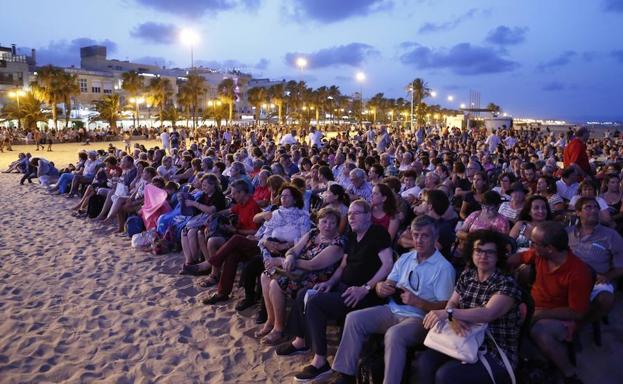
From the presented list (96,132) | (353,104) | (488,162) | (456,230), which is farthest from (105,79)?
(456,230)

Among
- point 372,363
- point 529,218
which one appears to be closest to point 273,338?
point 372,363

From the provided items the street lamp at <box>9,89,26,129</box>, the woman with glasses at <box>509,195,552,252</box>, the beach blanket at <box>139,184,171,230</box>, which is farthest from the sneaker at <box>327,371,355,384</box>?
the street lamp at <box>9,89,26,129</box>

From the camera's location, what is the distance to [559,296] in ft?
11.4

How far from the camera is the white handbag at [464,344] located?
9.64 feet

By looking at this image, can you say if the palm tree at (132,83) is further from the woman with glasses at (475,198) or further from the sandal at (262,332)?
the sandal at (262,332)

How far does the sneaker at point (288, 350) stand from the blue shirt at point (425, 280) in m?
1.07

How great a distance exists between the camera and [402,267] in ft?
12.2

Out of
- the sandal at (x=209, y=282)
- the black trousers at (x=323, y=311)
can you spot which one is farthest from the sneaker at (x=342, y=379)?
the sandal at (x=209, y=282)

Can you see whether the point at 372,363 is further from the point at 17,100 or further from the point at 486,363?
the point at 17,100

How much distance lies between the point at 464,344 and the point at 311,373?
1.34 metres

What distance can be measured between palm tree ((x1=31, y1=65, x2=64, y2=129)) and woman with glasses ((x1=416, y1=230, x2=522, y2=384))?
4937 cm

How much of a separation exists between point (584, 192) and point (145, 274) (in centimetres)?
571

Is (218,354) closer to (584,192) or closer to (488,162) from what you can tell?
(584,192)

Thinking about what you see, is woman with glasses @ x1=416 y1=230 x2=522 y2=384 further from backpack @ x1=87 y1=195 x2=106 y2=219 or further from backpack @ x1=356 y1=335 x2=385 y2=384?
backpack @ x1=87 y1=195 x2=106 y2=219
